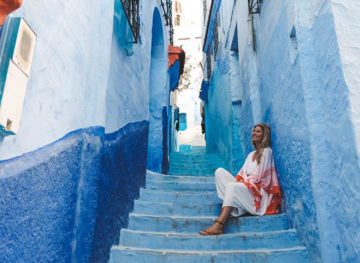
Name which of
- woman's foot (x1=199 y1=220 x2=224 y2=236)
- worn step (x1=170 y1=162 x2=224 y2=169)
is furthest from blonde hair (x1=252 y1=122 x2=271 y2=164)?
worn step (x1=170 y1=162 x2=224 y2=169)

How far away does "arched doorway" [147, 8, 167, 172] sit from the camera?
19.9 feet

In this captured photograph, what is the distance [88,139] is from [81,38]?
0.81 metres

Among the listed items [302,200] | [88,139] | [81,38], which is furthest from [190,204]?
[81,38]

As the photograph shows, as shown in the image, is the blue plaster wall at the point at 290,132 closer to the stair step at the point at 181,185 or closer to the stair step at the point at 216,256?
the stair step at the point at 216,256

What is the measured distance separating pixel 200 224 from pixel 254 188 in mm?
700

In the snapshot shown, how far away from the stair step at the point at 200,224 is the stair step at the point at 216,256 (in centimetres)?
40

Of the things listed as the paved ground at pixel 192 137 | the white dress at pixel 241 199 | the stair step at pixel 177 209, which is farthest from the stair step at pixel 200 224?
the paved ground at pixel 192 137

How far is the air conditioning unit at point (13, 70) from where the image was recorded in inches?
51.4

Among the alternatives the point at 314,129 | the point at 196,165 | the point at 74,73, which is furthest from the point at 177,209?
the point at 196,165

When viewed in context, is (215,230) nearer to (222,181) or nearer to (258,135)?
(222,181)

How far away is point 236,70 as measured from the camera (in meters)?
6.19

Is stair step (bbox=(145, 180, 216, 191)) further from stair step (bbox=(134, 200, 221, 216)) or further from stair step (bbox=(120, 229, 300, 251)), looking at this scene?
stair step (bbox=(120, 229, 300, 251))

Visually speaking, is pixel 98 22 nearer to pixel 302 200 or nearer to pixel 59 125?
pixel 59 125

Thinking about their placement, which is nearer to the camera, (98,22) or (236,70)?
(98,22)
